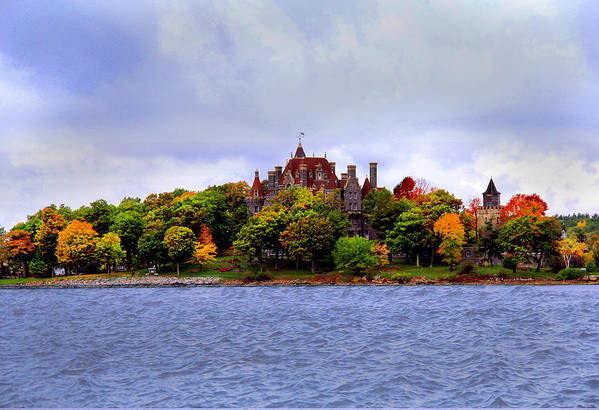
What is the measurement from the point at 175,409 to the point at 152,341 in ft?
51.3

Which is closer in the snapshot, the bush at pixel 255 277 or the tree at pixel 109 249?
the bush at pixel 255 277

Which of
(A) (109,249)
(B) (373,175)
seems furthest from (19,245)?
(B) (373,175)

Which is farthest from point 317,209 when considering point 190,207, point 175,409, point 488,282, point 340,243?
point 175,409

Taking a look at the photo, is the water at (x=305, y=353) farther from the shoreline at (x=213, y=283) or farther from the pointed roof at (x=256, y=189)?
the pointed roof at (x=256, y=189)

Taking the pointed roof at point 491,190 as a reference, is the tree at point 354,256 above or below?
below

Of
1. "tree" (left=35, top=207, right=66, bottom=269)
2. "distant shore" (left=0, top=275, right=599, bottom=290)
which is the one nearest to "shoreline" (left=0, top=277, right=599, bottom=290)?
"distant shore" (left=0, top=275, right=599, bottom=290)

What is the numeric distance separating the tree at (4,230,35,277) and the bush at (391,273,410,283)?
61.8 m

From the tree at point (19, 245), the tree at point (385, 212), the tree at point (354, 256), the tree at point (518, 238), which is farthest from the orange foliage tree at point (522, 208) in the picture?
the tree at point (19, 245)

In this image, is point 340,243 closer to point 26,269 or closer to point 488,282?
point 488,282

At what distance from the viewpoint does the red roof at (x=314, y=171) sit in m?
110

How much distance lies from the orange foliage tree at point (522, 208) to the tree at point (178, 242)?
51.4 m

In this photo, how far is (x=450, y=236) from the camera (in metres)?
78.4

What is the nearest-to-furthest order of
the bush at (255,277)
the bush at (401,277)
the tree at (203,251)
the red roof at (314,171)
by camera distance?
the bush at (401,277) → the bush at (255,277) → the tree at (203,251) → the red roof at (314,171)

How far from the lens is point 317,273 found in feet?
270
